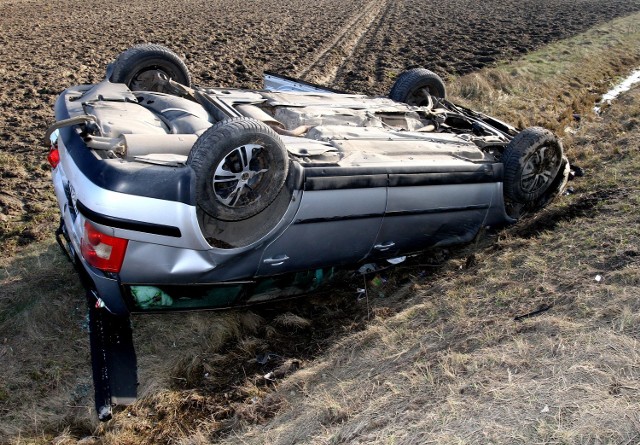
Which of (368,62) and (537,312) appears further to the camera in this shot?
(368,62)

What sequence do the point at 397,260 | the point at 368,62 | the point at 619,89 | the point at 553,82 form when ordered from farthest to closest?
the point at 368,62, the point at 619,89, the point at 553,82, the point at 397,260

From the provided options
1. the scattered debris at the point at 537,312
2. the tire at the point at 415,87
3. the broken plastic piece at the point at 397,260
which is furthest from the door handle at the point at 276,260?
the tire at the point at 415,87

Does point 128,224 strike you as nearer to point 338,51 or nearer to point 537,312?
point 537,312

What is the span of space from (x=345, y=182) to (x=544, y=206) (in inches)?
105

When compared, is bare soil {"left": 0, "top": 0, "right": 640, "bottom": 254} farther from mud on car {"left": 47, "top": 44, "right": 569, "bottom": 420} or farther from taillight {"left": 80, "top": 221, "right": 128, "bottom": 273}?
taillight {"left": 80, "top": 221, "right": 128, "bottom": 273}

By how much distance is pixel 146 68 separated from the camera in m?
5.73

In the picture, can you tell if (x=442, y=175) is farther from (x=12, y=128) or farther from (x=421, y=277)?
(x=12, y=128)

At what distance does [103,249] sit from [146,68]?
2.74 m

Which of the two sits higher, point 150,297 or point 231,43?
point 150,297

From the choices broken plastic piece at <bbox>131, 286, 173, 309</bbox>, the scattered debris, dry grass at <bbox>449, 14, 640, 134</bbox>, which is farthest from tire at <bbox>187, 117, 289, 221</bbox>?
dry grass at <bbox>449, 14, 640, 134</bbox>

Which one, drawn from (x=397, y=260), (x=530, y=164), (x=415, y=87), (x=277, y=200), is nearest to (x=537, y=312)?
(x=397, y=260)

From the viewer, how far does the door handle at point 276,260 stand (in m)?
4.00

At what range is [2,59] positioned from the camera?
11344 millimetres

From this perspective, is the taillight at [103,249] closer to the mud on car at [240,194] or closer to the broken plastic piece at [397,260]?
the mud on car at [240,194]
